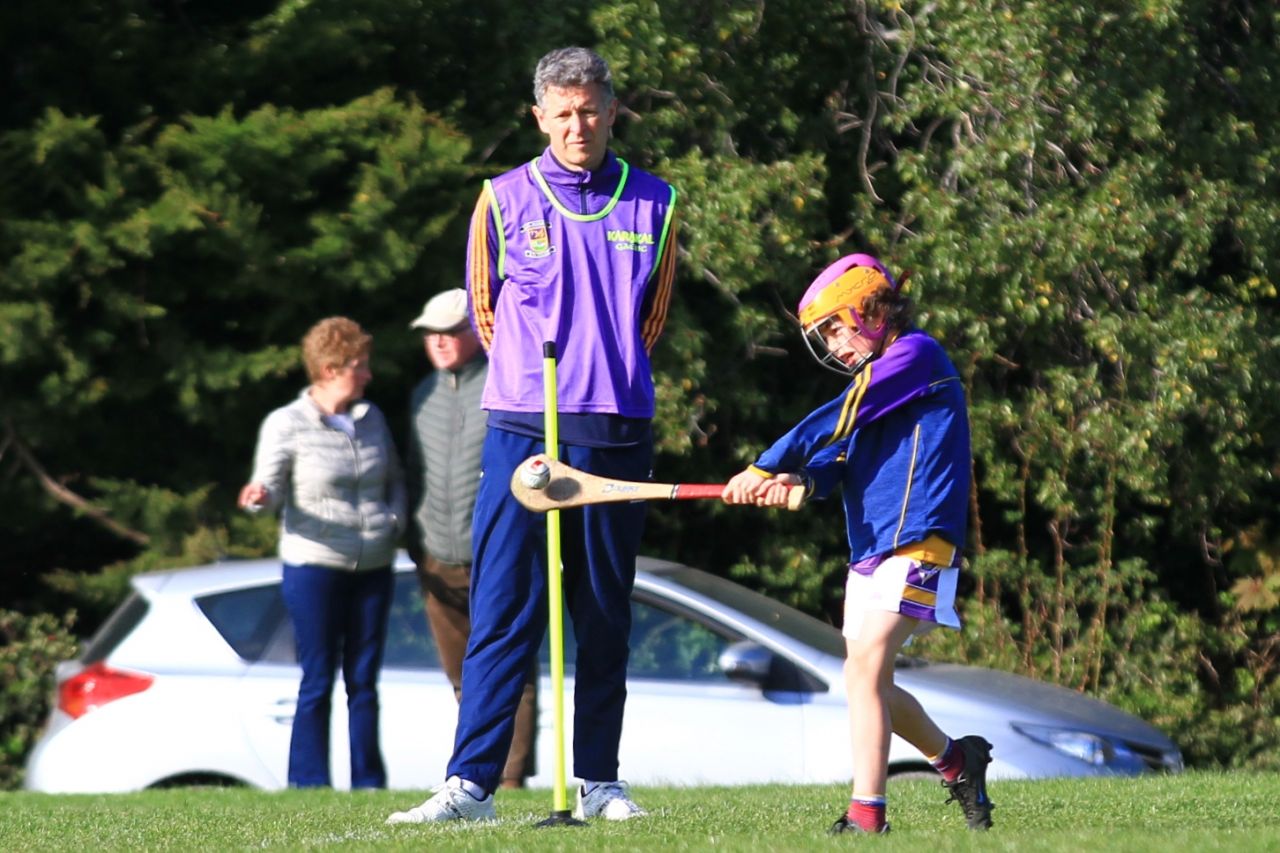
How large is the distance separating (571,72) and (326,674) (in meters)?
3.68

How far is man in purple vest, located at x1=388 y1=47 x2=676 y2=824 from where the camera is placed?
5.80 metres

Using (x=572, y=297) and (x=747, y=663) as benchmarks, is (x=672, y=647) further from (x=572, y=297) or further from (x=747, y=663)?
(x=572, y=297)

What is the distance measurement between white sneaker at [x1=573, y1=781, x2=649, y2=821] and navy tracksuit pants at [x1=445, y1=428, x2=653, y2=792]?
0.07 meters

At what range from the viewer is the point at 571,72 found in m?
5.85

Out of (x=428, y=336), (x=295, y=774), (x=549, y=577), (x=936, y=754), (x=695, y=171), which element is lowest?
(x=295, y=774)

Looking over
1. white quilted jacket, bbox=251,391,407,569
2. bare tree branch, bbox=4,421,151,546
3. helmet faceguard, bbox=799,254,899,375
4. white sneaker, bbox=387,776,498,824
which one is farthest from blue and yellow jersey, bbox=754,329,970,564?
bare tree branch, bbox=4,421,151,546

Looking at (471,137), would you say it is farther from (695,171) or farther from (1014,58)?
(1014,58)

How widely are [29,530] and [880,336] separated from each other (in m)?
9.16

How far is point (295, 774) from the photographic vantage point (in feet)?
28.6

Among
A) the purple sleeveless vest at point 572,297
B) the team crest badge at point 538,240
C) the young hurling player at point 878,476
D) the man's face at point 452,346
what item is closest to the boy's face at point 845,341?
the young hurling player at point 878,476

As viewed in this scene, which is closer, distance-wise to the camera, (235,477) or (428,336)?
(428,336)

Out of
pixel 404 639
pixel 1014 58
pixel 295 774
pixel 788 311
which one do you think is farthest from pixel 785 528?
pixel 295 774

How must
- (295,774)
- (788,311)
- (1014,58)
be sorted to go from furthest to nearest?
1. (788,311)
2. (1014,58)
3. (295,774)

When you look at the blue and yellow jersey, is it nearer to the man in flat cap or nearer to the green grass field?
the green grass field
